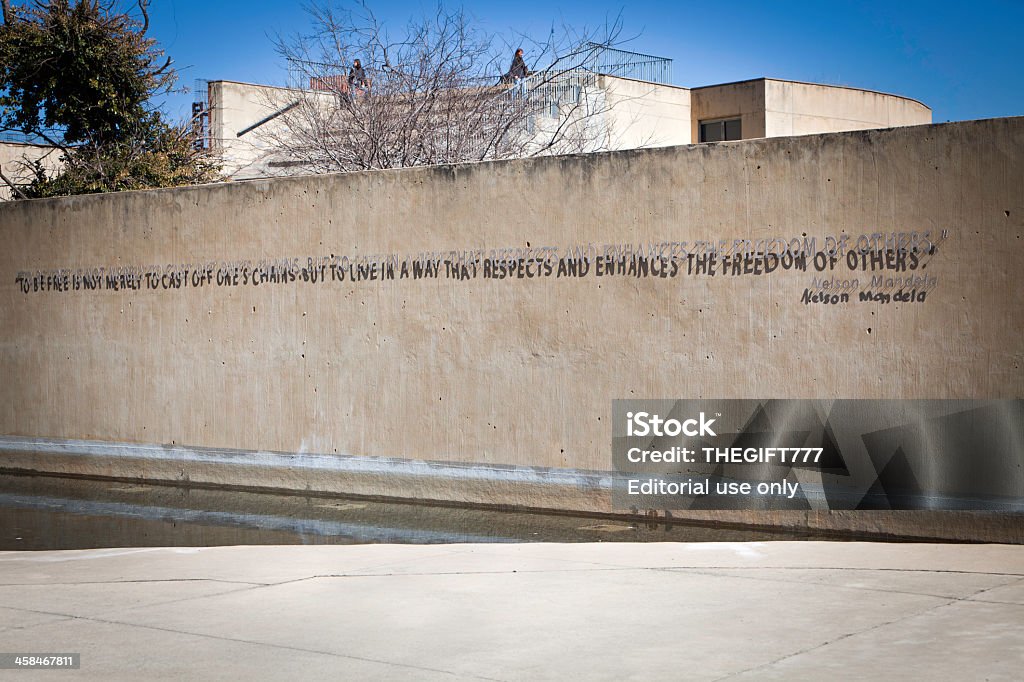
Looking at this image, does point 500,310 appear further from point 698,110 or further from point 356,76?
point 698,110

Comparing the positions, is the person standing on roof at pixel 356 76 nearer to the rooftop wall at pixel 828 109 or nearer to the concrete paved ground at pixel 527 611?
the concrete paved ground at pixel 527 611

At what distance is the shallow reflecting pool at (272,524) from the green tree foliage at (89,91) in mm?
8035

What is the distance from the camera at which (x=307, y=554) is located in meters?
8.55

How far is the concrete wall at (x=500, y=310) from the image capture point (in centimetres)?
890

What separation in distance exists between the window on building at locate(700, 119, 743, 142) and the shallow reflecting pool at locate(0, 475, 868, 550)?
31.3 meters

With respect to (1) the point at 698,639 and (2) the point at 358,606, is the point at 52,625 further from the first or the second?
(1) the point at 698,639

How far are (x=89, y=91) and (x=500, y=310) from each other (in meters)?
11.5

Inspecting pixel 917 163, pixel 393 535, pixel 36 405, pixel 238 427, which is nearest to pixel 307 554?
pixel 393 535

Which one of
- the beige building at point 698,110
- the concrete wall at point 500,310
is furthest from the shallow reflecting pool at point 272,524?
the beige building at point 698,110

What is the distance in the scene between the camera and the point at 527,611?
6.46 meters

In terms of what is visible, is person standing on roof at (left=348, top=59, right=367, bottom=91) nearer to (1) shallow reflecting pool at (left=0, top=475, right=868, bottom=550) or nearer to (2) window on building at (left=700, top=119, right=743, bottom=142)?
(1) shallow reflecting pool at (left=0, top=475, right=868, bottom=550)

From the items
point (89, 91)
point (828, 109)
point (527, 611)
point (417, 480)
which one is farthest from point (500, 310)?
point (828, 109)

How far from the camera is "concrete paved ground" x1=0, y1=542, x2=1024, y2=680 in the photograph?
17.4 feet

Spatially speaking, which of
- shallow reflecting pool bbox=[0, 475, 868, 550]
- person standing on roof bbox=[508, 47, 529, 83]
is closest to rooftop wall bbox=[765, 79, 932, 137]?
person standing on roof bbox=[508, 47, 529, 83]
